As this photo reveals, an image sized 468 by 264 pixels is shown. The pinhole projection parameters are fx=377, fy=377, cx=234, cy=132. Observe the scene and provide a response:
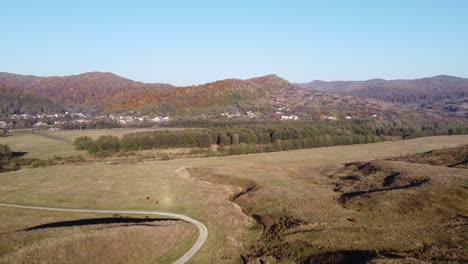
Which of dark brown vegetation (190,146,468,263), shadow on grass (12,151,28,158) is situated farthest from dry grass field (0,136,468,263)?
shadow on grass (12,151,28,158)

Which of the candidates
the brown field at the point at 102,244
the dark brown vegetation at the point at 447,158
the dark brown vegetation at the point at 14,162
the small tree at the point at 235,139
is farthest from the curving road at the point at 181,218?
the small tree at the point at 235,139

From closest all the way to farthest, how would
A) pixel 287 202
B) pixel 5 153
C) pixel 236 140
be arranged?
pixel 287 202
pixel 5 153
pixel 236 140

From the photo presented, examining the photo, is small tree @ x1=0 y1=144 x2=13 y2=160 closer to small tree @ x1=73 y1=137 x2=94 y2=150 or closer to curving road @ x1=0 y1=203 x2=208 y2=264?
small tree @ x1=73 y1=137 x2=94 y2=150

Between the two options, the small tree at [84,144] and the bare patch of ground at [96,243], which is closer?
the bare patch of ground at [96,243]

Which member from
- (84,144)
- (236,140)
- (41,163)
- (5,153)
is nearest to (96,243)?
(41,163)

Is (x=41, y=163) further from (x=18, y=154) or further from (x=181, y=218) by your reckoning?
(x=181, y=218)

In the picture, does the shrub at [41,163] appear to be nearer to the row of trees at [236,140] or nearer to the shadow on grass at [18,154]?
the shadow on grass at [18,154]

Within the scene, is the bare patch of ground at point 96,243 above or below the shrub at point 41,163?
above

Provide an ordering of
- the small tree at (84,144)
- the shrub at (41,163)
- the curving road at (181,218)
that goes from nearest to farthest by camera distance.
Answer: the curving road at (181,218), the shrub at (41,163), the small tree at (84,144)

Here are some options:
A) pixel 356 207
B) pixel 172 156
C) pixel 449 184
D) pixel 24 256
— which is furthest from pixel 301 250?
pixel 172 156

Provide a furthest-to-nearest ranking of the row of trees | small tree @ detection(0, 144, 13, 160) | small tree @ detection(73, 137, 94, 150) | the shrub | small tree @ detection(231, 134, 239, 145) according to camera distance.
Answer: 1. small tree @ detection(231, 134, 239, 145)
2. small tree @ detection(73, 137, 94, 150)
3. the row of trees
4. small tree @ detection(0, 144, 13, 160)
5. the shrub
